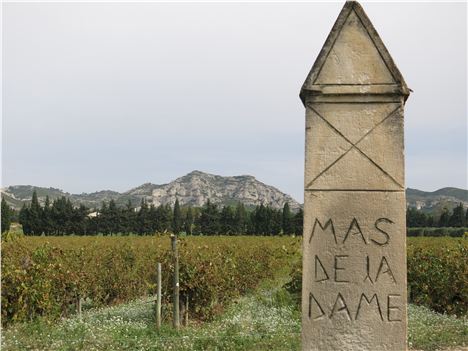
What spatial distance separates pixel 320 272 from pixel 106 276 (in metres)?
14.1

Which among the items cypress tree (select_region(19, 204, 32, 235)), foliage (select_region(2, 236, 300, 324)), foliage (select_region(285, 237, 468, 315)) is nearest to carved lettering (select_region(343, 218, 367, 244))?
foliage (select_region(2, 236, 300, 324))

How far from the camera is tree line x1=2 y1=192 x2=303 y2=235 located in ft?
228

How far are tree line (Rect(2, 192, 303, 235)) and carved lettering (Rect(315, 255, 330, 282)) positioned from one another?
6486 centimetres

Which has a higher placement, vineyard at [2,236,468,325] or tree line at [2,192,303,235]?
tree line at [2,192,303,235]

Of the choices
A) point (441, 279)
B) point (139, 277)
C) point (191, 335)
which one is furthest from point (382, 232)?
point (139, 277)

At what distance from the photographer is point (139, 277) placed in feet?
60.2

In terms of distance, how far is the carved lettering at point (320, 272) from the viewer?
→ 344 centimetres

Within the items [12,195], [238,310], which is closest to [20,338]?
[238,310]

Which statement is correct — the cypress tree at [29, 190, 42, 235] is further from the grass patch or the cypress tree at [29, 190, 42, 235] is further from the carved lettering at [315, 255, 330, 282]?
the carved lettering at [315, 255, 330, 282]

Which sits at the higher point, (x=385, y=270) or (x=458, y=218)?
(x=458, y=218)

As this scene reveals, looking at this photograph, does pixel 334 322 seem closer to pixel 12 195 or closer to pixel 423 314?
pixel 423 314

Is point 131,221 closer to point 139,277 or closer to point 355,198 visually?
point 139,277

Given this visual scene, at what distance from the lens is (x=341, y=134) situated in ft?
11.4

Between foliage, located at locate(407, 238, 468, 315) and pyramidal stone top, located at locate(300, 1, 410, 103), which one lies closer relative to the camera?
pyramidal stone top, located at locate(300, 1, 410, 103)
